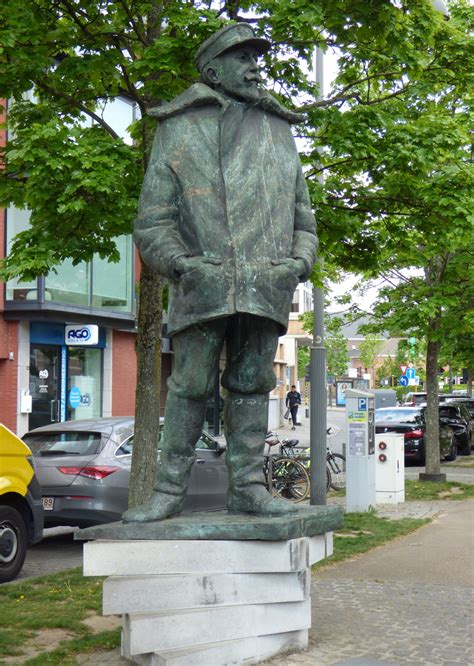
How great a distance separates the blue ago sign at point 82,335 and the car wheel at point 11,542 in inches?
594

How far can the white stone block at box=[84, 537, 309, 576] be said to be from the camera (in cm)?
495

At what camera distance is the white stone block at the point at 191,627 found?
4.87 metres

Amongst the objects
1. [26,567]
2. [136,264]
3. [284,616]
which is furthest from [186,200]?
[136,264]

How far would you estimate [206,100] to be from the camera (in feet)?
17.5

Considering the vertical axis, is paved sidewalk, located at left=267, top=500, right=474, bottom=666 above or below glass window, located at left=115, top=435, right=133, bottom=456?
below

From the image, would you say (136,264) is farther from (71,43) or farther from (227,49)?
(227,49)

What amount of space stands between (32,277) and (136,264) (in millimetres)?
19488

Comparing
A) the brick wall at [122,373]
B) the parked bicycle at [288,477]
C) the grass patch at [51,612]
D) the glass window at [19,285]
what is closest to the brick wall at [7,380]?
the glass window at [19,285]

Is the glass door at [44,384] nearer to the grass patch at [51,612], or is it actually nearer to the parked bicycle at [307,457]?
Answer: the parked bicycle at [307,457]

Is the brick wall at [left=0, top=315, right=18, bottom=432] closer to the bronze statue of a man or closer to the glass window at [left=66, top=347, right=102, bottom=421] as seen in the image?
the glass window at [left=66, top=347, right=102, bottom=421]

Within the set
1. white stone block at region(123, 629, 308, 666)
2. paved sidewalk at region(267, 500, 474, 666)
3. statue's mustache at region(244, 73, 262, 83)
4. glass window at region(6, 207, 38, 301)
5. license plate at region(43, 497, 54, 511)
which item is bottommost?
paved sidewalk at region(267, 500, 474, 666)

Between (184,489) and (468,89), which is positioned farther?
(468,89)

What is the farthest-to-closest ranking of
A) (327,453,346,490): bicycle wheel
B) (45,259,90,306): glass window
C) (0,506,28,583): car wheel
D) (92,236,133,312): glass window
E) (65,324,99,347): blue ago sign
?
(92,236,133,312): glass window
(65,324,99,347): blue ago sign
(45,259,90,306): glass window
(327,453,346,490): bicycle wheel
(0,506,28,583): car wheel

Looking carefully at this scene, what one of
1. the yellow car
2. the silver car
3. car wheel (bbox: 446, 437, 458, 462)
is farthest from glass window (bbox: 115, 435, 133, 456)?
car wheel (bbox: 446, 437, 458, 462)
